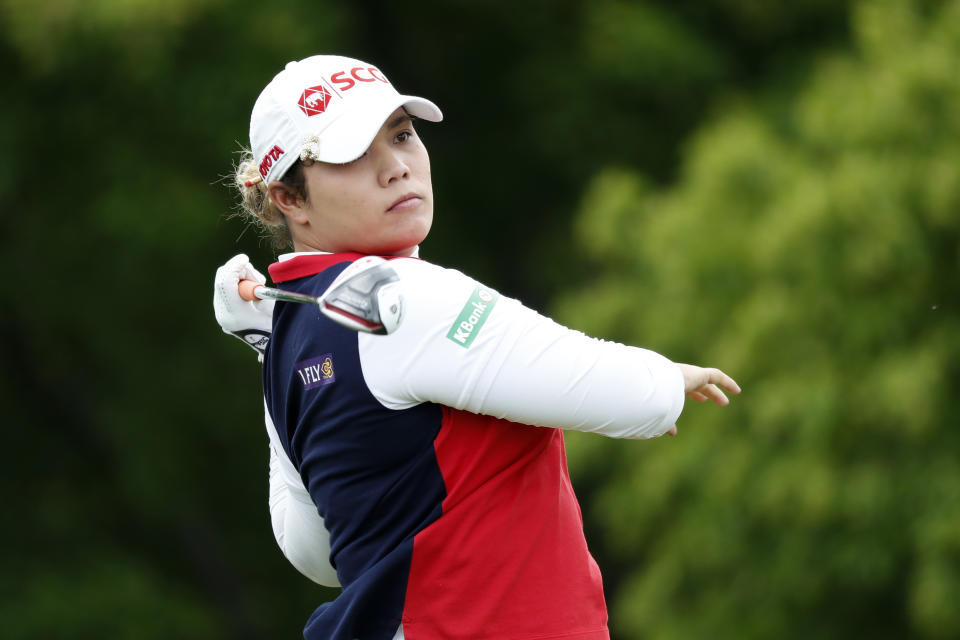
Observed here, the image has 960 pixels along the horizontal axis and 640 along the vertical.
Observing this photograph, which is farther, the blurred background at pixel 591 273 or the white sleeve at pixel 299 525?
the blurred background at pixel 591 273

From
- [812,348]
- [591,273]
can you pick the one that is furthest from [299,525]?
[591,273]

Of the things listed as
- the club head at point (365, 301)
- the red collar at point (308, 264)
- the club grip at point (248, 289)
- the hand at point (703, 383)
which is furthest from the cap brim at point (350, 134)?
the hand at point (703, 383)

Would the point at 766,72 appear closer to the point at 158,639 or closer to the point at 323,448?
the point at 158,639

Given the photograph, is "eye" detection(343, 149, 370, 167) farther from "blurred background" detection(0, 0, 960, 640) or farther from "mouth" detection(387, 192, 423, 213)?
"blurred background" detection(0, 0, 960, 640)

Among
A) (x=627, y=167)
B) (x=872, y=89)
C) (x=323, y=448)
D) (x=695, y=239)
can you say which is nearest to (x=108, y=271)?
(x=627, y=167)

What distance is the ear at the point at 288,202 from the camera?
1.87 m

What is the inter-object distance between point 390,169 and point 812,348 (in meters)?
4.71

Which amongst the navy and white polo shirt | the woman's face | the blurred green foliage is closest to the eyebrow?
the woman's face

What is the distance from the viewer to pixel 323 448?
1769 millimetres

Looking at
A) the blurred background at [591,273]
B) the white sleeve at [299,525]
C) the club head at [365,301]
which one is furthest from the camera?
the blurred background at [591,273]

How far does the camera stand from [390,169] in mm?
1838

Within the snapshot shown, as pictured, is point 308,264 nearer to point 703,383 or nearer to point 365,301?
point 365,301

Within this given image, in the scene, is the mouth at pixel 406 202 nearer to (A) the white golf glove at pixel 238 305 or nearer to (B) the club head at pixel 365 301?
(B) the club head at pixel 365 301

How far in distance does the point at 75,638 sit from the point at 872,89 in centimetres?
615
